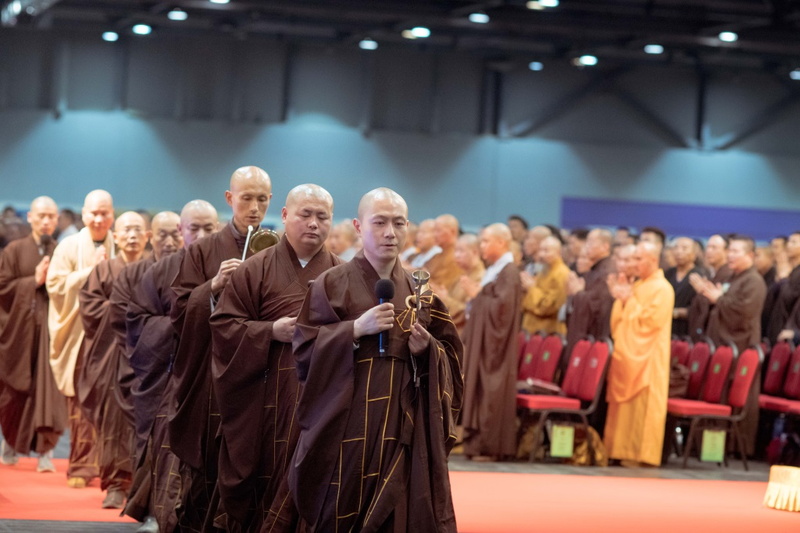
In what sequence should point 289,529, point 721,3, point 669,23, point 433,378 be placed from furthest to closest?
point 669,23 < point 721,3 < point 289,529 < point 433,378

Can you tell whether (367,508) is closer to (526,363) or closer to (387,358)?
(387,358)

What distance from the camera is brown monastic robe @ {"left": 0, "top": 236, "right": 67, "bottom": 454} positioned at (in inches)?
303

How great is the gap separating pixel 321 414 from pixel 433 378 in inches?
16.0

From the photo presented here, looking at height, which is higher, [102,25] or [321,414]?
[102,25]

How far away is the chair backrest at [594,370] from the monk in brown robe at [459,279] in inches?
46.1

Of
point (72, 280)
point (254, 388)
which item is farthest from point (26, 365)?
point (254, 388)

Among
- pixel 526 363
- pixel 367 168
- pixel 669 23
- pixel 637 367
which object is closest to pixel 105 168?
pixel 367 168

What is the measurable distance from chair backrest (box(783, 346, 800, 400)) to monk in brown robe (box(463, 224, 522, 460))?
223cm

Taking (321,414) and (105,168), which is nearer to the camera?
Result: (321,414)

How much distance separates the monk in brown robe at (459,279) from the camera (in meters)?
9.73

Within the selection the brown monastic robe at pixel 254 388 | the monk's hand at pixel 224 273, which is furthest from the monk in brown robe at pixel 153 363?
the brown monastic robe at pixel 254 388

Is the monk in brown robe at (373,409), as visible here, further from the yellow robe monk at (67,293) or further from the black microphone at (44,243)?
the black microphone at (44,243)

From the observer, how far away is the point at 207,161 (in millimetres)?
17266

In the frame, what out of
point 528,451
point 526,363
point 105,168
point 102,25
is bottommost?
point 528,451
